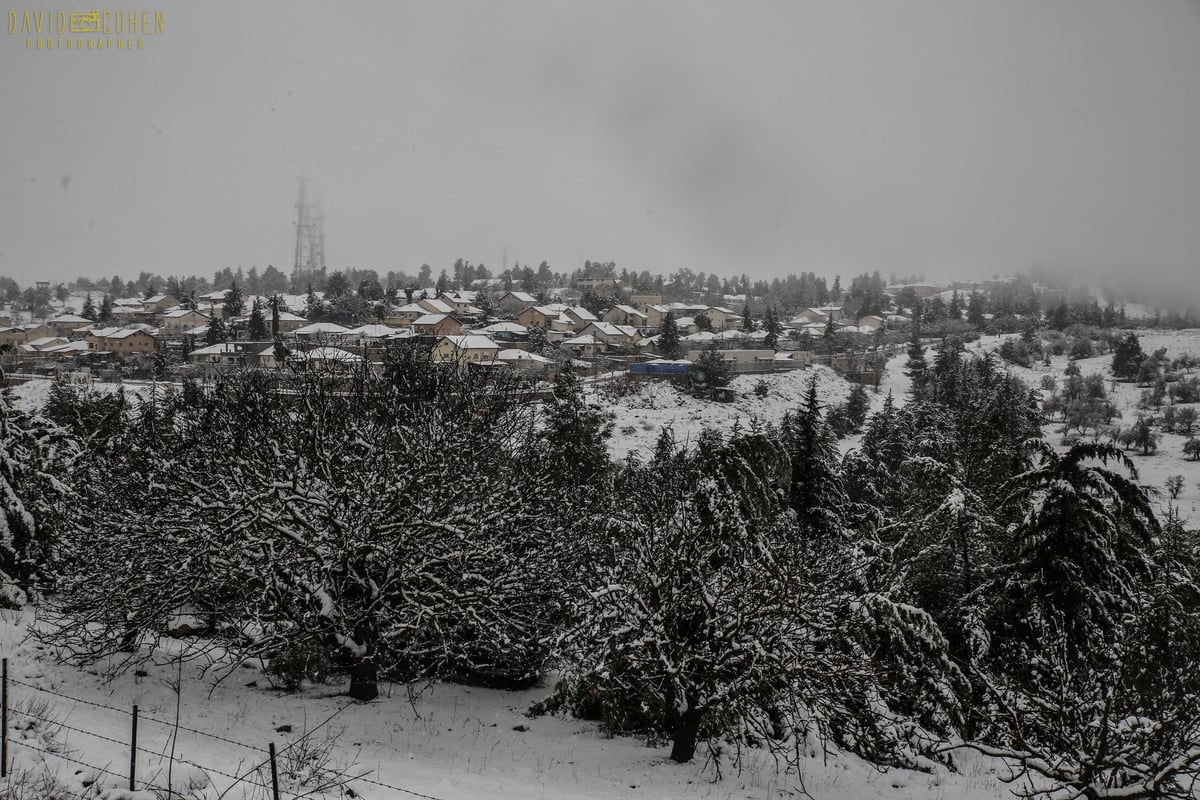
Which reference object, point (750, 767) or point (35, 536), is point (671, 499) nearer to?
point (750, 767)

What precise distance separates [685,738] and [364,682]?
5498 millimetres

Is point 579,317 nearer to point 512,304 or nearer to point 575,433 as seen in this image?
point 512,304

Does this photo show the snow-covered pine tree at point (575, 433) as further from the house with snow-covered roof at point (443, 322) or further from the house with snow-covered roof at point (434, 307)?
the house with snow-covered roof at point (434, 307)

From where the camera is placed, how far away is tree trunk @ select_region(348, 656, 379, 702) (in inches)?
465

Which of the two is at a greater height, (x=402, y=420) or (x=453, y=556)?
(x=402, y=420)

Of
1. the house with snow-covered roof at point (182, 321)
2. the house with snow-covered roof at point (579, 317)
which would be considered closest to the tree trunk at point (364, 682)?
the house with snow-covered roof at point (579, 317)

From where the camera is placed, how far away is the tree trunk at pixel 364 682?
11.8 metres

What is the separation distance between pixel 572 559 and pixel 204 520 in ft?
21.0

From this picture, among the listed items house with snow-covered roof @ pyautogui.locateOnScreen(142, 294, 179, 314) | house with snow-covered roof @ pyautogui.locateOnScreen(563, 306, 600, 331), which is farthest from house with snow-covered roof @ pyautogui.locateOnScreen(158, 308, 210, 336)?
house with snow-covered roof @ pyautogui.locateOnScreen(563, 306, 600, 331)

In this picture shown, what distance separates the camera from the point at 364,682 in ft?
38.9

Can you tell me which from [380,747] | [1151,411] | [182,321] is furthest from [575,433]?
[182,321]

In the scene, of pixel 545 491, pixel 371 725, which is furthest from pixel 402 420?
pixel 371 725

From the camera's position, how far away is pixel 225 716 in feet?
34.2

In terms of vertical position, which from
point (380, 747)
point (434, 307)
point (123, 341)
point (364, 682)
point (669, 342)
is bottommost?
point (364, 682)
